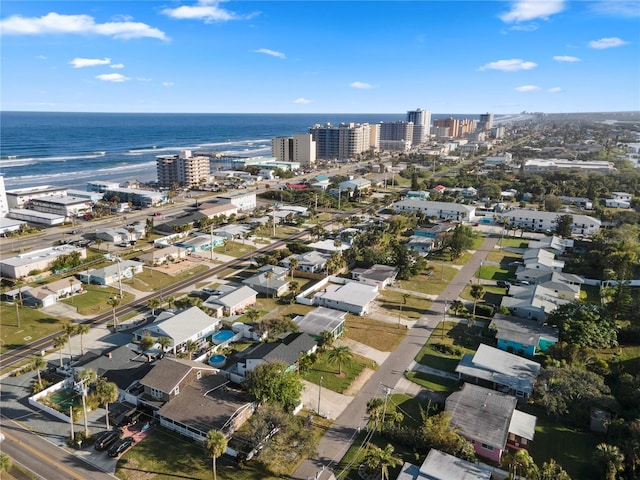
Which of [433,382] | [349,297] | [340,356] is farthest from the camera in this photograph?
[349,297]

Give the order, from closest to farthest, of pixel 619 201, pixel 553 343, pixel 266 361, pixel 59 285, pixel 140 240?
pixel 266 361, pixel 553 343, pixel 59 285, pixel 140 240, pixel 619 201

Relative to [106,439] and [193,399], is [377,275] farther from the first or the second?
[106,439]

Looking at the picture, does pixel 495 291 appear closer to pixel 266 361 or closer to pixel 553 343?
pixel 553 343

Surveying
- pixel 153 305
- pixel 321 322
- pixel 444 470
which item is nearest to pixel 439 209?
pixel 321 322

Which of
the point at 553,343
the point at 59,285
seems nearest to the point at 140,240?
the point at 59,285

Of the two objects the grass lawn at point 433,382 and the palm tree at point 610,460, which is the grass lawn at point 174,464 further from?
the palm tree at point 610,460

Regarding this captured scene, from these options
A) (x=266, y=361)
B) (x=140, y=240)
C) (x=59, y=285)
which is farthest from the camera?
(x=140, y=240)

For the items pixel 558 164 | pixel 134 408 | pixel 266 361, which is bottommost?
pixel 134 408
